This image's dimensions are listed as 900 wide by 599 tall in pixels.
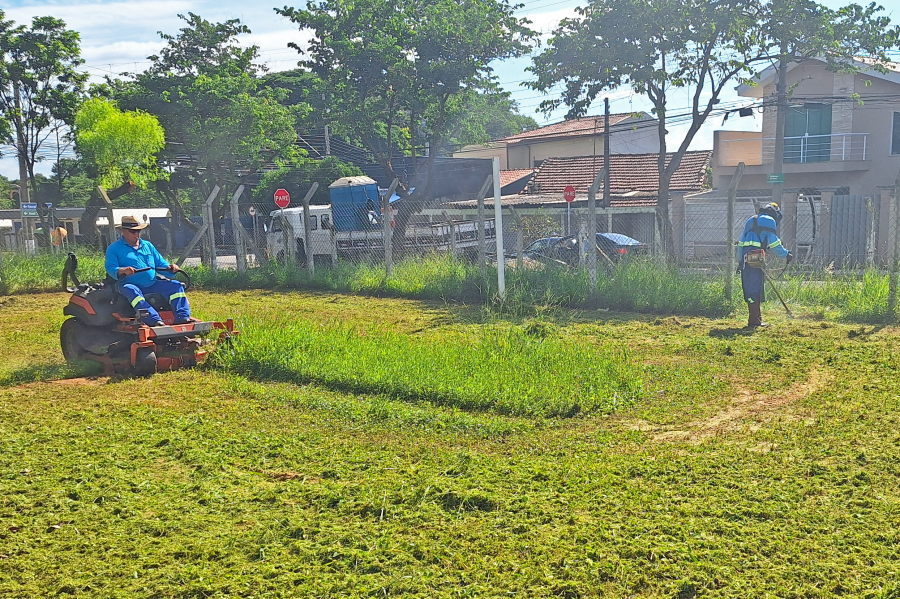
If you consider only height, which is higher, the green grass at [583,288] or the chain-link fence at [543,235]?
the chain-link fence at [543,235]

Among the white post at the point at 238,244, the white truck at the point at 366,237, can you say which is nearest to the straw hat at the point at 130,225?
the white post at the point at 238,244

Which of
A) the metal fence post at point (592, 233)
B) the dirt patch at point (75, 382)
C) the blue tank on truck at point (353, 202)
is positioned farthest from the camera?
the blue tank on truck at point (353, 202)

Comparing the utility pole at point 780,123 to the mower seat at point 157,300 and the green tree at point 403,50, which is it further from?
the mower seat at point 157,300

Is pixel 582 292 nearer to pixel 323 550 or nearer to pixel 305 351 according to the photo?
pixel 305 351

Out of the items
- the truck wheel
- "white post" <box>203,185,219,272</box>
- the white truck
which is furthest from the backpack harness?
"white post" <box>203,185,219,272</box>

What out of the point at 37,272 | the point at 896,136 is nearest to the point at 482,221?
the point at 37,272

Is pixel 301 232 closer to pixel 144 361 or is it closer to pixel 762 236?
pixel 762 236

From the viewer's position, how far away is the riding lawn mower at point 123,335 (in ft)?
26.3

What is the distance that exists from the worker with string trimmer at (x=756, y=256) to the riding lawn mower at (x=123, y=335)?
622 centimetres

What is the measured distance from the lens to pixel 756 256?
990 cm

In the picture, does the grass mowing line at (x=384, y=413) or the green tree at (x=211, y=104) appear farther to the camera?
the green tree at (x=211, y=104)

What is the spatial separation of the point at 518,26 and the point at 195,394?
23572 mm

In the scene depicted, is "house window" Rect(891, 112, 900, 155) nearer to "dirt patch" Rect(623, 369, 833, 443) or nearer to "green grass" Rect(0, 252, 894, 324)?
"green grass" Rect(0, 252, 894, 324)

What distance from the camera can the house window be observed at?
25.4 meters
